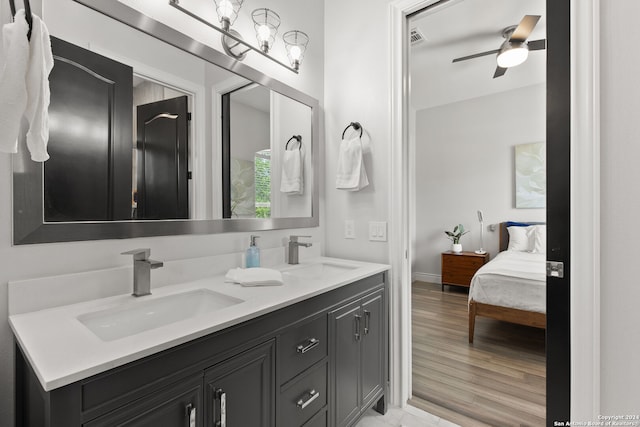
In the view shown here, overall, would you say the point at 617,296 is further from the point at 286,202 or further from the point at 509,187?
the point at 509,187

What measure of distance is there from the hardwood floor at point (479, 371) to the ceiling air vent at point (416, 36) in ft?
9.19

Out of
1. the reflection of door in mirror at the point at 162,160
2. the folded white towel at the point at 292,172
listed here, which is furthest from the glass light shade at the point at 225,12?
the folded white towel at the point at 292,172

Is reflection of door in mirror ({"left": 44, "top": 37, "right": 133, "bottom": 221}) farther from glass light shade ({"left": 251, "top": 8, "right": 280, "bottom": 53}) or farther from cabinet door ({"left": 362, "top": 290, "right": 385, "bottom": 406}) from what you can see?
cabinet door ({"left": 362, "top": 290, "right": 385, "bottom": 406})

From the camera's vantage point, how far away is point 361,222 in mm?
2014

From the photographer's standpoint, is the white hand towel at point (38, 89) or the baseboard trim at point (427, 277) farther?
the baseboard trim at point (427, 277)

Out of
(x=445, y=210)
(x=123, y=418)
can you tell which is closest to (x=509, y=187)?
(x=445, y=210)

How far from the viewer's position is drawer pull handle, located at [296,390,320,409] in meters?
1.17

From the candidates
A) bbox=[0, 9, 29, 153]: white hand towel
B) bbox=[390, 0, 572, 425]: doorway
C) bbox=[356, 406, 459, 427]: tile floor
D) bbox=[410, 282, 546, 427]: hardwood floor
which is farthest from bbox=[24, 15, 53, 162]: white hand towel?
bbox=[410, 282, 546, 427]: hardwood floor

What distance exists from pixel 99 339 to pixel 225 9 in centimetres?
151

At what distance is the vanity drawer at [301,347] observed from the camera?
110 cm

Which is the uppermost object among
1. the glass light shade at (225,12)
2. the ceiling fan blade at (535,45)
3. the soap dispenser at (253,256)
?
the ceiling fan blade at (535,45)

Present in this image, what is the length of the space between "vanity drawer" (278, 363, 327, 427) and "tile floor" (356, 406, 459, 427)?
1.96 ft

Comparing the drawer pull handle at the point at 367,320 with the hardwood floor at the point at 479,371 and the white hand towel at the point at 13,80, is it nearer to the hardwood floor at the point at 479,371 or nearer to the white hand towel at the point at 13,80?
the hardwood floor at the point at 479,371

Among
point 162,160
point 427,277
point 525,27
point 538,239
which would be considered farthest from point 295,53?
point 427,277
